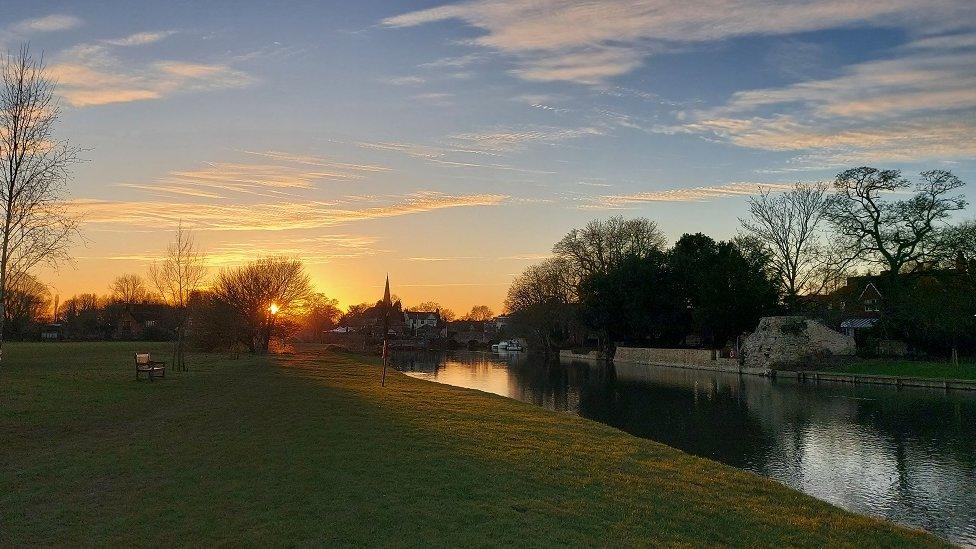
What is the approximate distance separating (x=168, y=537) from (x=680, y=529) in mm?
6776

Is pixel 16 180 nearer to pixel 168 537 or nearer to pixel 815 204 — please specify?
pixel 168 537

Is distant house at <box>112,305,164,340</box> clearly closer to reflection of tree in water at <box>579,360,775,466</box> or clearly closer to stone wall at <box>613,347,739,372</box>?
stone wall at <box>613,347,739,372</box>

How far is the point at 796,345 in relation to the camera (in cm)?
5653

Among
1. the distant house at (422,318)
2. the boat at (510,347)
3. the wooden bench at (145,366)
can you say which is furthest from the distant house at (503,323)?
the wooden bench at (145,366)

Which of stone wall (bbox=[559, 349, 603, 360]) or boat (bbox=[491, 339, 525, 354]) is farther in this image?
boat (bbox=[491, 339, 525, 354])

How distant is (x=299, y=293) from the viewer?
76.1 m

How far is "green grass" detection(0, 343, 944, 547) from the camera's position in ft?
27.5

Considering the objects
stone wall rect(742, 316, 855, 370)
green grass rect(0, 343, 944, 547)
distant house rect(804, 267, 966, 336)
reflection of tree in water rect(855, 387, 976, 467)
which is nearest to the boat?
distant house rect(804, 267, 966, 336)

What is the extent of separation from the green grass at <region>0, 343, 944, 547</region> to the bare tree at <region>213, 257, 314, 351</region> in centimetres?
4784

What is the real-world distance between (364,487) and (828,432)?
A: 67.2ft

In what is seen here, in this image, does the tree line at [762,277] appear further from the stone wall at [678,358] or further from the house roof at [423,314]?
the house roof at [423,314]

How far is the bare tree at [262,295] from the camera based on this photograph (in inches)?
2552

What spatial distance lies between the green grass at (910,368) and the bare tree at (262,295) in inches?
2114

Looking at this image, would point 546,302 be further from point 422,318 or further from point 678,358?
point 422,318
